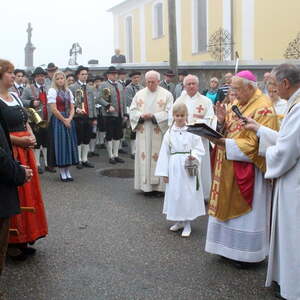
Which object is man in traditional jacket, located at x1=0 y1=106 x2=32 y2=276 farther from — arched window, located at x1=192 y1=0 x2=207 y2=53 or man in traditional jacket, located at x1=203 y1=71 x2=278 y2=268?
→ arched window, located at x1=192 y1=0 x2=207 y2=53

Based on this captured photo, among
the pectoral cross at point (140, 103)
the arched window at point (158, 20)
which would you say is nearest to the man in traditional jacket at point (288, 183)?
the pectoral cross at point (140, 103)

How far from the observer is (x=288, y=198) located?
12.6 feet

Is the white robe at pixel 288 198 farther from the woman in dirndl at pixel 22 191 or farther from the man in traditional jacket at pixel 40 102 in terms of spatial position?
the man in traditional jacket at pixel 40 102

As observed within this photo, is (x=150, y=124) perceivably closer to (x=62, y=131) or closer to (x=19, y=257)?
(x=62, y=131)

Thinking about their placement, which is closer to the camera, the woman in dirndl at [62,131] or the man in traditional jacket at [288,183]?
the man in traditional jacket at [288,183]

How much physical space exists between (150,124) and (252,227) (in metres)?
3.65

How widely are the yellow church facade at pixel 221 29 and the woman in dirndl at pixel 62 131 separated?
7940mm

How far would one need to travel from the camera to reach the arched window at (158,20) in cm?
3069

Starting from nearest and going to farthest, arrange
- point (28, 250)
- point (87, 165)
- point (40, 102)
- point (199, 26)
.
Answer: point (28, 250) < point (40, 102) < point (87, 165) < point (199, 26)

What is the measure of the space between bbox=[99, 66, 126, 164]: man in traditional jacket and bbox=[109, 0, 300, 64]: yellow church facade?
5369 millimetres

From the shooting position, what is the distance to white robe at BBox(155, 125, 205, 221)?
229 inches

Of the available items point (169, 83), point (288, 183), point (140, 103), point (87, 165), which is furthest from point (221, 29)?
point (288, 183)

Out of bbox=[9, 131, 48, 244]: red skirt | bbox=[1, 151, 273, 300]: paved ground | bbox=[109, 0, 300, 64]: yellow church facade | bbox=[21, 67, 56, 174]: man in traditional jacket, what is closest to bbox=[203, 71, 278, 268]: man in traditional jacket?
bbox=[1, 151, 273, 300]: paved ground

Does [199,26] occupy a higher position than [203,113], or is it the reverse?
[199,26]
